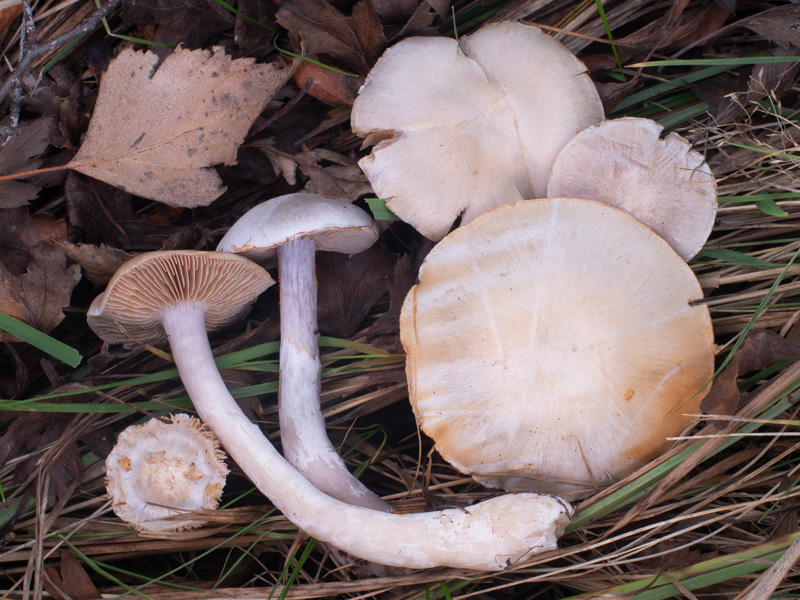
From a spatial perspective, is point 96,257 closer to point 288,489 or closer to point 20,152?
point 20,152

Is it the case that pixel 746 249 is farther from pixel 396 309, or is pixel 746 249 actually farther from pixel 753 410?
pixel 396 309

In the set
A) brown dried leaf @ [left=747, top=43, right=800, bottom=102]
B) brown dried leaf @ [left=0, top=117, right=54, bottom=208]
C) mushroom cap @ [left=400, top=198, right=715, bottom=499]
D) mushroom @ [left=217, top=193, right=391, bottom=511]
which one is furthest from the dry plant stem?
brown dried leaf @ [left=747, top=43, right=800, bottom=102]

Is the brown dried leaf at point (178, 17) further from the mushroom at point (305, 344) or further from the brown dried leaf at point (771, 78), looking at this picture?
the brown dried leaf at point (771, 78)

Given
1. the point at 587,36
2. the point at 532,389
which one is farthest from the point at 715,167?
the point at 532,389

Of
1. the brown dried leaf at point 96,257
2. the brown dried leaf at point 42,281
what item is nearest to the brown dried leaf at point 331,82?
the brown dried leaf at point 96,257

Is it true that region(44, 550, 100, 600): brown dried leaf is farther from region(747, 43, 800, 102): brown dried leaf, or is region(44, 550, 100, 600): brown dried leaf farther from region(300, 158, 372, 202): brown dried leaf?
region(747, 43, 800, 102): brown dried leaf

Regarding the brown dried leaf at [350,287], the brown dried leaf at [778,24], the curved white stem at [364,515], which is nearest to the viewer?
the curved white stem at [364,515]
